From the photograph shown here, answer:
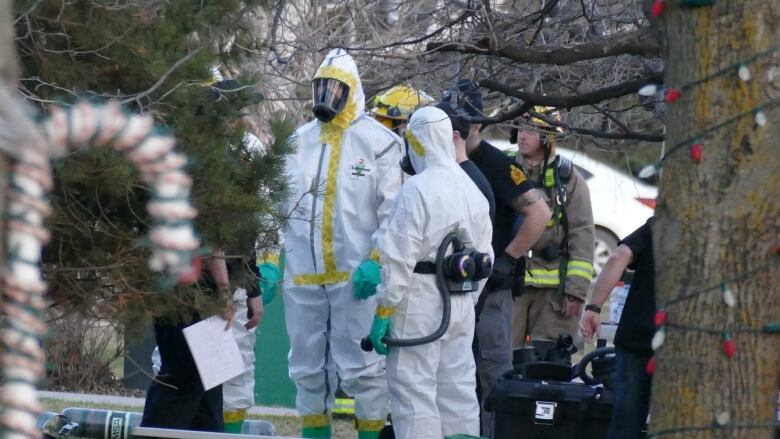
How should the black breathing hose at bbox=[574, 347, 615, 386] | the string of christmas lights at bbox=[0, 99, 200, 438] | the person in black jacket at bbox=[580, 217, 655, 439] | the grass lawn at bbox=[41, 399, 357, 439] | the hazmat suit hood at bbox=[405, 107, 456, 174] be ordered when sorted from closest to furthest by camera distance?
the string of christmas lights at bbox=[0, 99, 200, 438], the person in black jacket at bbox=[580, 217, 655, 439], the black breathing hose at bbox=[574, 347, 615, 386], the hazmat suit hood at bbox=[405, 107, 456, 174], the grass lawn at bbox=[41, 399, 357, 439]

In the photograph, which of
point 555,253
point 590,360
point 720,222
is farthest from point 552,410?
point 720,222

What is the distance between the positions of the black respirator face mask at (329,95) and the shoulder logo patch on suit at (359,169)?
0.32m

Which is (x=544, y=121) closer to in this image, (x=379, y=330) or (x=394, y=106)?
(x=379, y=330)

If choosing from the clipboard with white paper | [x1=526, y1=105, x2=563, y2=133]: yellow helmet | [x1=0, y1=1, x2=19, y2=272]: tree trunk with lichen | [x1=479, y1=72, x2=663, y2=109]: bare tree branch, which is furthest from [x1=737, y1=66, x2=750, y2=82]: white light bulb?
the clipboard with white paper

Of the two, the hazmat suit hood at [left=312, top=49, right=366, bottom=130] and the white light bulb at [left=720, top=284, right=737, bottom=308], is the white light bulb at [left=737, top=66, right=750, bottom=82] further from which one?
the hazmat suit hood at [left=312, top=49, right=366, bottom=130]

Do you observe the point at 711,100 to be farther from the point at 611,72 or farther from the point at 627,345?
the point at 611,72

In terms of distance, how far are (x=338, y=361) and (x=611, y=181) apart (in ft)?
27.6

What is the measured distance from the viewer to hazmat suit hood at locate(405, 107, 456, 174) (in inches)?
244

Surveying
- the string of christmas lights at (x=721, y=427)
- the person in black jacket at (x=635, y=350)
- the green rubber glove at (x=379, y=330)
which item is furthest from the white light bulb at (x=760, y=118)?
the green rubber glove at (x=379, y=330)

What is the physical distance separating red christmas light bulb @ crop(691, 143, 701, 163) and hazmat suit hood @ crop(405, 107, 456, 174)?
2.88 meters

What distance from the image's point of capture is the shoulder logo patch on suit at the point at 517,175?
7.06 metres

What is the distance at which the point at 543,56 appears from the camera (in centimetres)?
476

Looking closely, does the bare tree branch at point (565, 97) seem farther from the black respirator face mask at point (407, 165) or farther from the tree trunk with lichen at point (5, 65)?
the tree trunk with lichen at point (5, 65)

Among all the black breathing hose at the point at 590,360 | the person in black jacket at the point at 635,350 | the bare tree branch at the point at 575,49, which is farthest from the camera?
the black breathing hose at the point at 590,360
